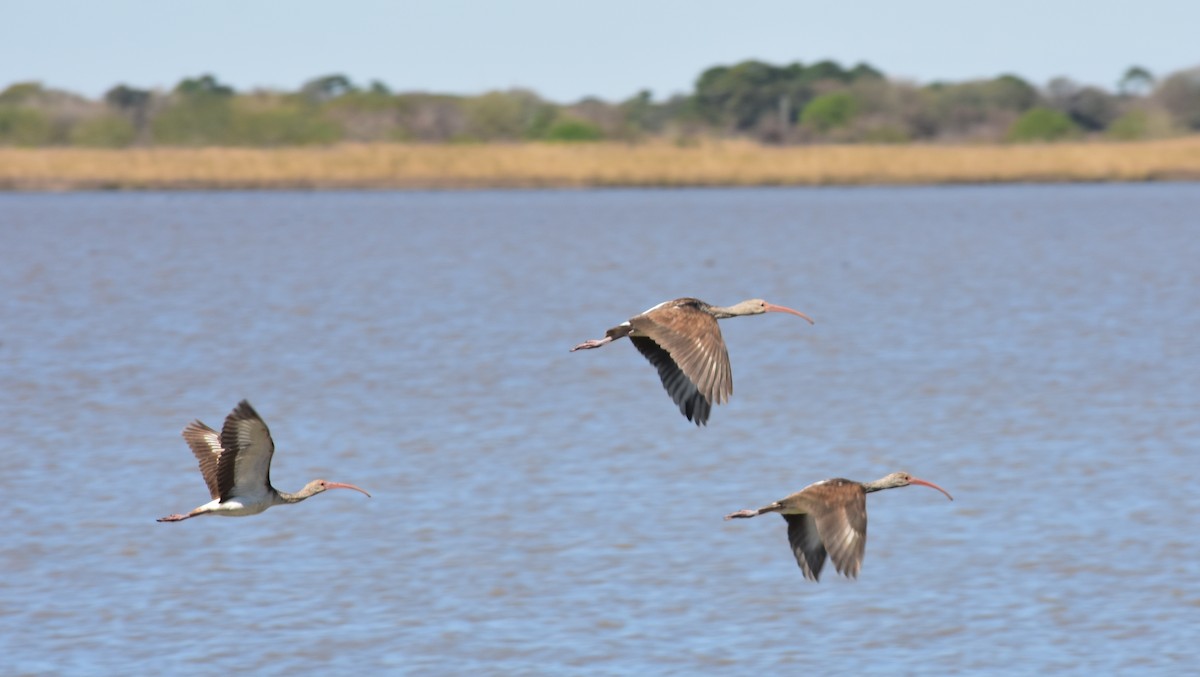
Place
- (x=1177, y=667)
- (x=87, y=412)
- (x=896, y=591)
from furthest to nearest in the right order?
(x=87, y=412) → (x=896, y=591) → (x=1177, y=667)

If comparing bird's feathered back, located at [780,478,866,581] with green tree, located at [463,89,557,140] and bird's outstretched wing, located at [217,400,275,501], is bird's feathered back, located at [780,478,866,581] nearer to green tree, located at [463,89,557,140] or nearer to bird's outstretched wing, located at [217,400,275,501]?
bird's outstretched wing, located at [217,400,275,501]

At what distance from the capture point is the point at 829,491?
9.84m

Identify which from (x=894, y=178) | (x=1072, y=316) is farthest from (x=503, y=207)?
(x=1072, y=316)

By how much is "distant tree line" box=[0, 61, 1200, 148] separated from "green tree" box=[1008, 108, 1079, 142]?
0.29ft

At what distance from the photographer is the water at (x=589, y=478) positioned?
13.7m

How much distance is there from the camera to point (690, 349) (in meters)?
9.99

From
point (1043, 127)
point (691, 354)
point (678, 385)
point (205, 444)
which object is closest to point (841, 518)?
point (691, 354)

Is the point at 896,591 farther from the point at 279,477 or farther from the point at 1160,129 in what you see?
the point at 1160,129

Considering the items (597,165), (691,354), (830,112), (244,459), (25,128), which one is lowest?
(597,165)

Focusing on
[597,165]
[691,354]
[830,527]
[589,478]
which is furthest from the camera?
[597,165]

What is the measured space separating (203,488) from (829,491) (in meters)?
10.1

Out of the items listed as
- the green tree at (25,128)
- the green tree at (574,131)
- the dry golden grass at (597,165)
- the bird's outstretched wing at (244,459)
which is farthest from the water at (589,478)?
the green tree at (574,131)

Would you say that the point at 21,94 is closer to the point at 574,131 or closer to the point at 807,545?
the point at 574,131

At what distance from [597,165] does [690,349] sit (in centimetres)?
6475
